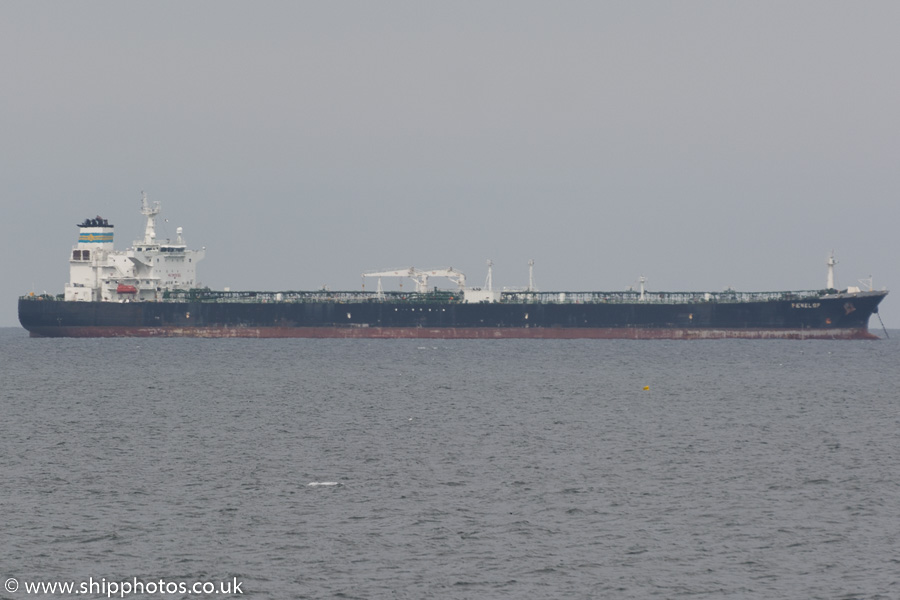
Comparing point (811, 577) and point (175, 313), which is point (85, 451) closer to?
point (811, 577)

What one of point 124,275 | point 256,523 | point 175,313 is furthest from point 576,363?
point 256,523

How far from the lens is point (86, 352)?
99.8m

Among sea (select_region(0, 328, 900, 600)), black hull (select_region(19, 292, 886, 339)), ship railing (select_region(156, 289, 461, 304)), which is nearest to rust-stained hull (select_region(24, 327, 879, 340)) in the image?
black hull (select_region(19, 292, 886, 339))

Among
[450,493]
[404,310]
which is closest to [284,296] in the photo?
[404,310]

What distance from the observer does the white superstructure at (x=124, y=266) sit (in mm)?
111188

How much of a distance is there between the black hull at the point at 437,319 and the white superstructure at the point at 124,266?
14.6 feet

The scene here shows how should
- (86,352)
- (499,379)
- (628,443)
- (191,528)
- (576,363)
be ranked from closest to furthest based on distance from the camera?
(191,528), (628,443), (499,379), (576,363), (86,352)

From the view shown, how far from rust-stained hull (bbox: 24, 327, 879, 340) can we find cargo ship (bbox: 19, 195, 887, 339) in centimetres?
10

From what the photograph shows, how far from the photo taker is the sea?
21.8m

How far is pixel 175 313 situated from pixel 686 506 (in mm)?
86035

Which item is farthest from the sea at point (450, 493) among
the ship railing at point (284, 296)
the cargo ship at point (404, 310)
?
the ship railing at point (284, 296)

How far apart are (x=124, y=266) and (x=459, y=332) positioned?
3565 cm

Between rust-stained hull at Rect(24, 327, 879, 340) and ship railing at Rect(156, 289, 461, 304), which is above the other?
ship railing at Rect(156, 289, 461, 304)

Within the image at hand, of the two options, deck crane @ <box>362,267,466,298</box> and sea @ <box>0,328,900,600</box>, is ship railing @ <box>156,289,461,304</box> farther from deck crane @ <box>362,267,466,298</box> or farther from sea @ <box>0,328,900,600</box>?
sea @ <box>0,328,900,600</box>
